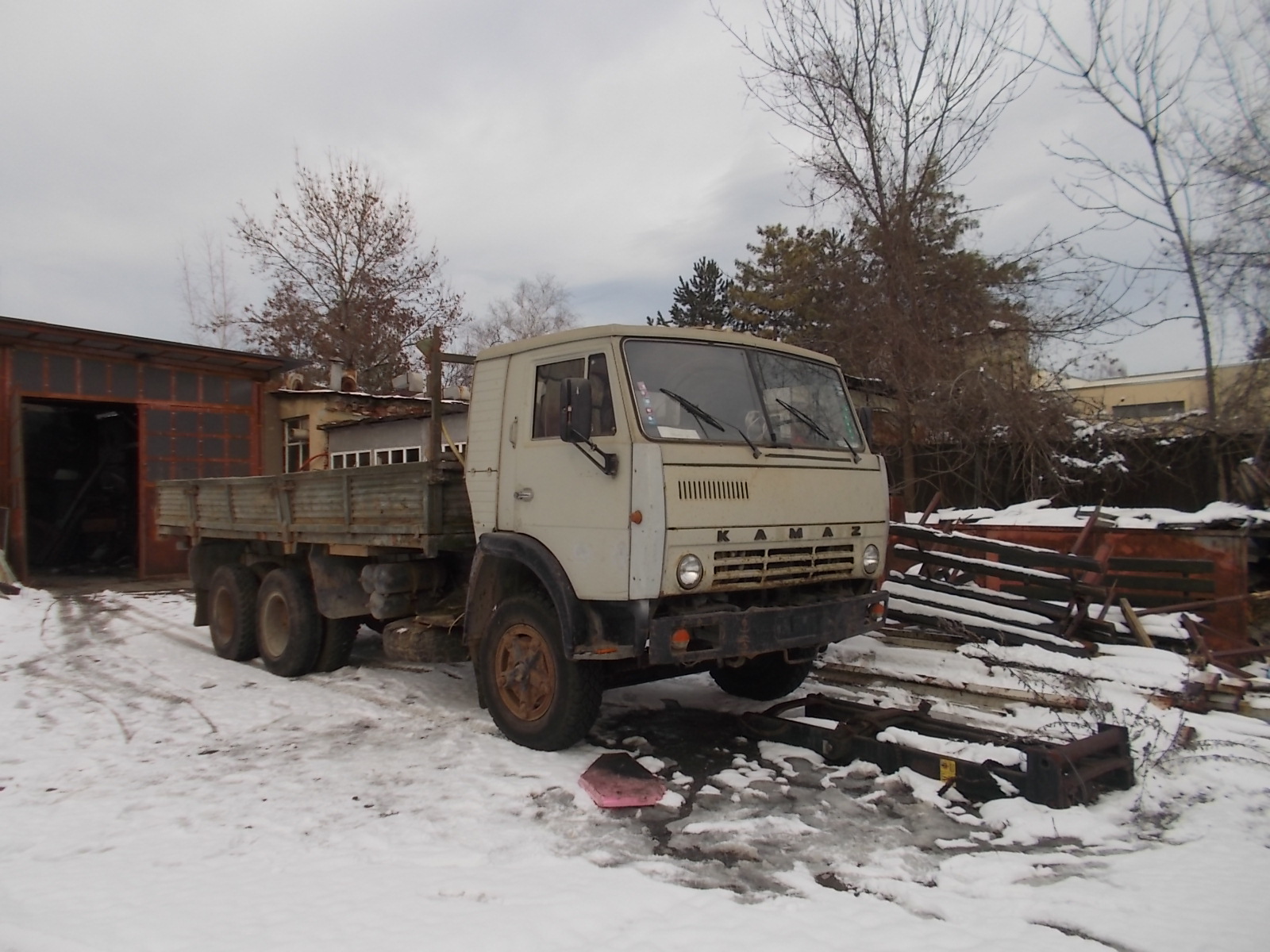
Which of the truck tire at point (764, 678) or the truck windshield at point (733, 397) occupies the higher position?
the truck windshield at point (733, 397)

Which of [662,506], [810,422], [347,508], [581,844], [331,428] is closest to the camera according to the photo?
[581,844]

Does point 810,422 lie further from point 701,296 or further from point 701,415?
point 701,296

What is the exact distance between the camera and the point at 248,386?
17.7 meters

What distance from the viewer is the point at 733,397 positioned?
5047 mm

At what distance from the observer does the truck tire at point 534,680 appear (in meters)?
4.86

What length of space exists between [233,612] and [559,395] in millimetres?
5204

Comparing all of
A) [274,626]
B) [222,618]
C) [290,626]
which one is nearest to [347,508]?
[290,626]

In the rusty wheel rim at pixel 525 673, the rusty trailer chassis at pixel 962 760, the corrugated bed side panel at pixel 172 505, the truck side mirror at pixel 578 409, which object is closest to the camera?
the rusty trailer chassis at pixel 962 760

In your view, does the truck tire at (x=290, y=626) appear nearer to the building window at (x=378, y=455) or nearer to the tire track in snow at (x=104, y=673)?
the tire track in snow at (x=104, y=673)

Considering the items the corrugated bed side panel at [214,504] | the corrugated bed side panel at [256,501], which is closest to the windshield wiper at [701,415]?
the corrugated bed side panel at [256,501]

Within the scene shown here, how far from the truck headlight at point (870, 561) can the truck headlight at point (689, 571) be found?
1.37 metres

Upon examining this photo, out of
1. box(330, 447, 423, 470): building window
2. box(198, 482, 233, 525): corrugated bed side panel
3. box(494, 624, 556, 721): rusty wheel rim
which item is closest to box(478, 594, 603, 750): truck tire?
box(494, 624, 556, 721): rusty wheel rim

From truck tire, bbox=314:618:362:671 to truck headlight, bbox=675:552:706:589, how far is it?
4.11 meters

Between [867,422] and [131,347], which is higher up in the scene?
[131,347]
